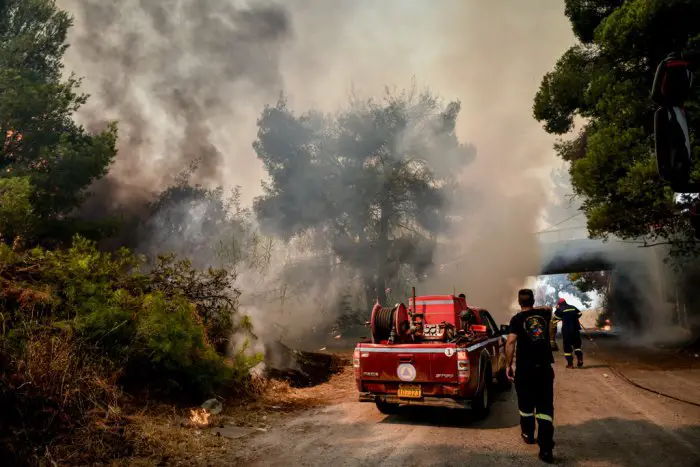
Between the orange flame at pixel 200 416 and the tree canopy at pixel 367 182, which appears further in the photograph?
the tree canopy at pixel 367 182

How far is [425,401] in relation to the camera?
615cm

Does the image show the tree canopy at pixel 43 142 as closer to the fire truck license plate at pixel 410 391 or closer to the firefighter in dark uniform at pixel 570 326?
the fire truck license plate at pixel 410 391

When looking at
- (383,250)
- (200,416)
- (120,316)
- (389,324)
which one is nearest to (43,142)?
(120,316)

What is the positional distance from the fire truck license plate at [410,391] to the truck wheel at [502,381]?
2.61 meters

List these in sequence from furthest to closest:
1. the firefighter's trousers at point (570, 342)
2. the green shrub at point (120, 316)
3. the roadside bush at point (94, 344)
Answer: the firefighter's trousers at point (570, 342), the green shrub at point (120, 316), the roadside bush at point (94, 344)

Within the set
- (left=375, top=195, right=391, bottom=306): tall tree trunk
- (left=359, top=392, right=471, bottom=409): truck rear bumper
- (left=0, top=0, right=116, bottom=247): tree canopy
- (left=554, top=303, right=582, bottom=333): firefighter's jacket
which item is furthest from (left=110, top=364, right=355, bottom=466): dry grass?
(left=375, top=195, right=391, bottom=306): tall tree trunk

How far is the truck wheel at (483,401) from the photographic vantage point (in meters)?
6.16

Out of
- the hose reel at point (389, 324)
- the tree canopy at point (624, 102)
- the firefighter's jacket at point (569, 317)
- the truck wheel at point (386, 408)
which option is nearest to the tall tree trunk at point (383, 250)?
the tree canopy at point (624, 102)

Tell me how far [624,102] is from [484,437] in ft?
31.0

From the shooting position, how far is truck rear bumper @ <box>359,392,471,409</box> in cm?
598

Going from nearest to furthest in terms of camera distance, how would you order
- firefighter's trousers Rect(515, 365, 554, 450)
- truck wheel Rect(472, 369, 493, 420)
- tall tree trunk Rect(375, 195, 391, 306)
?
firefighter's trousers Rect(515, 365, 554, 450) → truck wheel Rect(472, 369, 493, 420) → tall tree trunk Rect(375, 195, 391, 306)

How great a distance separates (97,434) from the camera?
4621 millimetres

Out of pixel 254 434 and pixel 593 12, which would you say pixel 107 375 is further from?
pixel 593 12

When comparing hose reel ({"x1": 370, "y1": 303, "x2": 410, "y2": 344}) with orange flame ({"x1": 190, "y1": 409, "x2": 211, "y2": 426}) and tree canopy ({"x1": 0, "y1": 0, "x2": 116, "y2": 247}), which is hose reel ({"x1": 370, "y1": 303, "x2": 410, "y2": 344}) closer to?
orange flame ({"x1": 190, "y1": 409, "x2": 211, "y2": 426})
